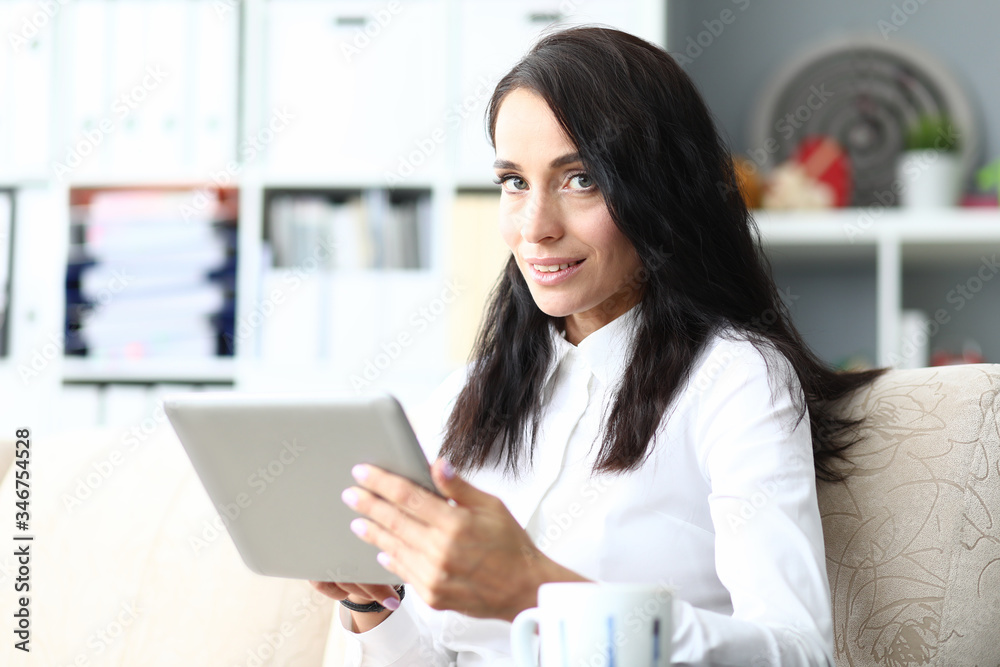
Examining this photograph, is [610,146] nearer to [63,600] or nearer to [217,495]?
[217,495]

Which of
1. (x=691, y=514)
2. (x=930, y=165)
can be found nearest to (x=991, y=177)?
(x=930, y=165)

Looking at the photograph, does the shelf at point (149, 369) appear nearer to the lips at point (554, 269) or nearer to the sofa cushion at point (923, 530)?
the lips at point (554, 269)

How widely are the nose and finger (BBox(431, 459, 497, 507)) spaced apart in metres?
0.43

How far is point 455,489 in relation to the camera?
66cm

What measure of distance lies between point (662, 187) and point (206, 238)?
6.14ft

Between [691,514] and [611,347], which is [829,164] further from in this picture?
[691,514]

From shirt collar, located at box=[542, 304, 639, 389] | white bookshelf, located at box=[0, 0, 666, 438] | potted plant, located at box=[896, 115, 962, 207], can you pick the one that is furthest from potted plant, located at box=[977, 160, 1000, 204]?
shirt collar, located at box=[542, 304, 639, 389]

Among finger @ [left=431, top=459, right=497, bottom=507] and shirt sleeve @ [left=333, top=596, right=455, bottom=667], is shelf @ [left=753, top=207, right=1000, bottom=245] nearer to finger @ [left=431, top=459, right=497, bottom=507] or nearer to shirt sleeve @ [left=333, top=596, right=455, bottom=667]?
shirt sleeve @ [left=333, top=596, right=455, bottom=667]

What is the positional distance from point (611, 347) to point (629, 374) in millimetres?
63

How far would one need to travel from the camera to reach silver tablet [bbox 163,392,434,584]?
2.24ft

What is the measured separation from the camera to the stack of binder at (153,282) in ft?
8.58

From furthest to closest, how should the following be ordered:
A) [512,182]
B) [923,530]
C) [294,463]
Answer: [512,182], [923,530], [294,463]

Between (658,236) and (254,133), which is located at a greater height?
(254,133)

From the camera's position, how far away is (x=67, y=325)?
2.64 meters
